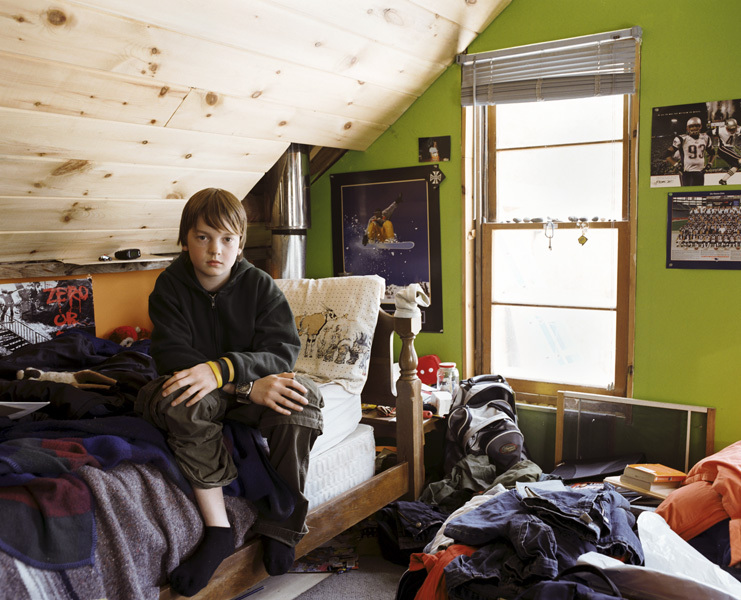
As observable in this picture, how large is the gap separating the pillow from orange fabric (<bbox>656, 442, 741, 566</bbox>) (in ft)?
3.71

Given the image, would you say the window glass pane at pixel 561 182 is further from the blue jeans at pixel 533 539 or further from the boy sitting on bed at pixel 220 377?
the boy sitting on bed at pixel 220 377

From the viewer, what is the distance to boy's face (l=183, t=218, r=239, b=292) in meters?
1.90

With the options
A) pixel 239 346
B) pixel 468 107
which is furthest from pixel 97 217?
pixel 468 107

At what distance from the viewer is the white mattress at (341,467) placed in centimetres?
218

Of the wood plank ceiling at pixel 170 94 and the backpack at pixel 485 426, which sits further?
the backpack at pixel 485 426

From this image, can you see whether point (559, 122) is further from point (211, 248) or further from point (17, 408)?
point (17, 408)

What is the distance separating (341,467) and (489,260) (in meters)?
1.37

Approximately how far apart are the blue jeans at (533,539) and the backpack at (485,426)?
0.72 meters

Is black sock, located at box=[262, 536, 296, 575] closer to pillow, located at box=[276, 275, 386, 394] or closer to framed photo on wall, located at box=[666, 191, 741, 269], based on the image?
pillow, located at box=[276, 275, 386, 394]

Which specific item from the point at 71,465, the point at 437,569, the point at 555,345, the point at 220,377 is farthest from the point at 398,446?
the point at 71,465

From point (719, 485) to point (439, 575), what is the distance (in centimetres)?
95

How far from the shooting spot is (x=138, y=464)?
170 centimetres

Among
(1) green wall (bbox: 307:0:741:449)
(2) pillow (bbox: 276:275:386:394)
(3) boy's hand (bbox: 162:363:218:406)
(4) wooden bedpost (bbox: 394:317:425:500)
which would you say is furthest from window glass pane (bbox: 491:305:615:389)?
(3) boy's hand (bbox: 162:363:218:406)

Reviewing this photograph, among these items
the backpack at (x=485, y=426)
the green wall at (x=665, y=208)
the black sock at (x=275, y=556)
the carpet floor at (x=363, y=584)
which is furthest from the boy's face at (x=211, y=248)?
the green wall at (x=665, y=208)
